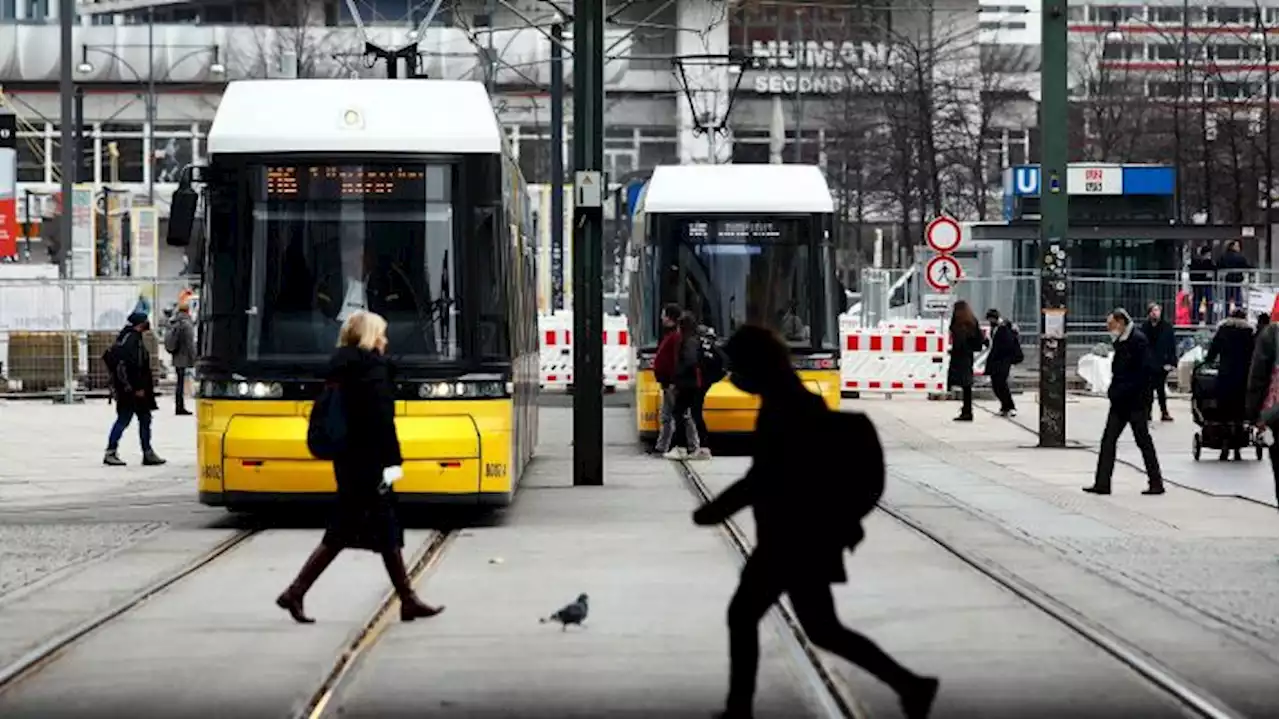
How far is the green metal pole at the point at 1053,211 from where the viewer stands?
29.4 metres

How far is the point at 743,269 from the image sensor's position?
29031mm

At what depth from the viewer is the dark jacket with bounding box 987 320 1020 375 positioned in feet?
123

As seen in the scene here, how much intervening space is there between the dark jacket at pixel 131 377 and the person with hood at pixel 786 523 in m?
18.3

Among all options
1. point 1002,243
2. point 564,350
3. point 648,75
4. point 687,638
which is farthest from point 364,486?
point 648,75

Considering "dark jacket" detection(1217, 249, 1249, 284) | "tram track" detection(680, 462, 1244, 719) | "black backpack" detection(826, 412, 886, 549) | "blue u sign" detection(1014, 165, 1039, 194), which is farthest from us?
"blue u sign" detection(1014, 165, 1039, 194)

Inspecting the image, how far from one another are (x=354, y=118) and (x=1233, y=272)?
28339mm

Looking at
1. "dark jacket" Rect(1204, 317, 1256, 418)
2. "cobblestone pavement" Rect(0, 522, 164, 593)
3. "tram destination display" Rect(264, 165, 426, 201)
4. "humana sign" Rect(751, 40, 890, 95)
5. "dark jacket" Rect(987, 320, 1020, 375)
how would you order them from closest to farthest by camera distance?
"cobblestone pavement" Rect(0, 522, 164, 593) → "tram destination display" Rect(264, 165, 426, 201) → "dark jacket" Rect(1204, 317, 1256, 418) → "dark jacket" Rect(987, 320, 1020, 375) → "humana sign" Rect(751, 40, 890, 95)

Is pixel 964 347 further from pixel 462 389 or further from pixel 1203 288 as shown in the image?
pixel 462 389

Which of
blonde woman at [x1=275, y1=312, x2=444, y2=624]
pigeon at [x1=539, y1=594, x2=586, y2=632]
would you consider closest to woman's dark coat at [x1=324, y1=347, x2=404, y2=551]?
blonde woman at [x1=275, y1=312, x2=444, y2=624]

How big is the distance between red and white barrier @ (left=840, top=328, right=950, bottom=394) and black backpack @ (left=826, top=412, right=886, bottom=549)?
1369 inches

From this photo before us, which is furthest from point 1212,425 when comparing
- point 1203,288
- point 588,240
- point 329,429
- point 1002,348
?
point 1203,288

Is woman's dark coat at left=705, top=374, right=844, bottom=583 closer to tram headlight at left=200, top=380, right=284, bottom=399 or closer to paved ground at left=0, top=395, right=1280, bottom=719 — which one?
paved ground at left=0, top=395, right=1280, bottom=719

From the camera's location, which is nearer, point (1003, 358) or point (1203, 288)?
point (1003, 358)

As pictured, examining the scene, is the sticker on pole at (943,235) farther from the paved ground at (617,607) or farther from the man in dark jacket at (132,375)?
the man in dark jacket at (132,375)
